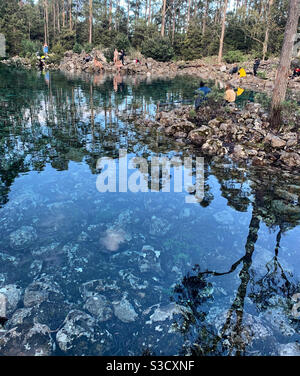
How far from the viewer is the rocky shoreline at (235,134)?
346 inches

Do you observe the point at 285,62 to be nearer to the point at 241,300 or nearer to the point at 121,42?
the point at 241,300

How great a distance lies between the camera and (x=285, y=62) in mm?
10109

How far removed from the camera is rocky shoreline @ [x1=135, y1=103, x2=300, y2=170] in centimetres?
879

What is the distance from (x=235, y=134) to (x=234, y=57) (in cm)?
3105

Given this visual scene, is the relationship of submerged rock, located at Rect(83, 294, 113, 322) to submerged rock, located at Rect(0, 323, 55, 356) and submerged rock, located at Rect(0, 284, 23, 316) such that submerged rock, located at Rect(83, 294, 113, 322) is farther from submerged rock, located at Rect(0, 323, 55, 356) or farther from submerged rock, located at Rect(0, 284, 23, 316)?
submerged rock, located at Rect(0, 284, 23, 316)

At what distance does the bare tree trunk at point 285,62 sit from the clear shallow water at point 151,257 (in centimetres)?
413

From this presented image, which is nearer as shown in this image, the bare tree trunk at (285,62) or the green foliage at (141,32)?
the bare tree trunk at (285,62)

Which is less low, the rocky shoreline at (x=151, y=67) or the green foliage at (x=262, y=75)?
the rocky shoreline at (x=151, y=67)

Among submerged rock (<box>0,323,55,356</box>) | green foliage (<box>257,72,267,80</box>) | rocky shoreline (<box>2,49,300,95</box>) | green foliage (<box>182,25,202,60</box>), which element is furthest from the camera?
green foliage (<box>182,25,202,60</box>)

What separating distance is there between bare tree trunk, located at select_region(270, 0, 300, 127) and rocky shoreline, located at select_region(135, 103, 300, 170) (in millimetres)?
524

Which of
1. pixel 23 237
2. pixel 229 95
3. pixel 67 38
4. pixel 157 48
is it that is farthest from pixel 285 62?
pixel 67 38

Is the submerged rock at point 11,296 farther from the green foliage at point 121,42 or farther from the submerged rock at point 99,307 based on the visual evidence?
the green foliage at point 121,42

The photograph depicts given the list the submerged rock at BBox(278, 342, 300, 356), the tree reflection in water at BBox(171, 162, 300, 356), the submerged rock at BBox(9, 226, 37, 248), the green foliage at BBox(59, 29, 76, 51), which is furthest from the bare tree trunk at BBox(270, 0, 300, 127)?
the green foliage at BBox(59, 29, 76, 51)

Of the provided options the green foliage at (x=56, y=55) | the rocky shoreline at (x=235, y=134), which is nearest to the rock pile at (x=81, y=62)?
the green foliage at (x=56, y=55)
